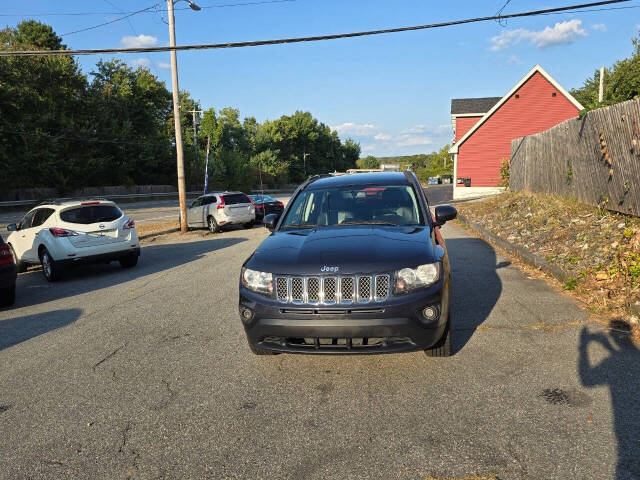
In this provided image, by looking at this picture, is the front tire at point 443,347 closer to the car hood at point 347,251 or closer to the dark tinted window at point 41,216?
the car hood at point 347,251

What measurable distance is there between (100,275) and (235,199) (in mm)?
9503

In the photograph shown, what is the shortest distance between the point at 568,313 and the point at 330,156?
392ft

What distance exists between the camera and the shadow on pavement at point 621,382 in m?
2.88

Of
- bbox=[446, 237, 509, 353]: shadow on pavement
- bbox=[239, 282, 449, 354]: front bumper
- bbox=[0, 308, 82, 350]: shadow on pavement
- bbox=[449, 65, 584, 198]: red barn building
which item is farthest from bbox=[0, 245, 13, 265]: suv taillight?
bbox=[449, 65, 584, 198]: red barn building

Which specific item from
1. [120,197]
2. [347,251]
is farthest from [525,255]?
[120,197]

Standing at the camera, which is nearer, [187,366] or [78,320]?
[187,366]

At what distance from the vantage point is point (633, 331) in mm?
5094

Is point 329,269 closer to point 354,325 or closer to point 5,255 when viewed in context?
point 354,325

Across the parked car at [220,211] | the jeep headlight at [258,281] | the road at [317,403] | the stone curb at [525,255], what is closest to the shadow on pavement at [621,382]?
the road at [317,403]

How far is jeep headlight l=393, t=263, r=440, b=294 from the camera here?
3932 millimetres

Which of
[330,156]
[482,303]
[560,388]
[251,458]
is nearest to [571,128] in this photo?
[482,303]

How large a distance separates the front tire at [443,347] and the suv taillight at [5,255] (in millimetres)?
6970

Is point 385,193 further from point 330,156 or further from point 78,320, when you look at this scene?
point 330,156

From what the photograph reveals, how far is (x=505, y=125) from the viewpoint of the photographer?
35.3m
